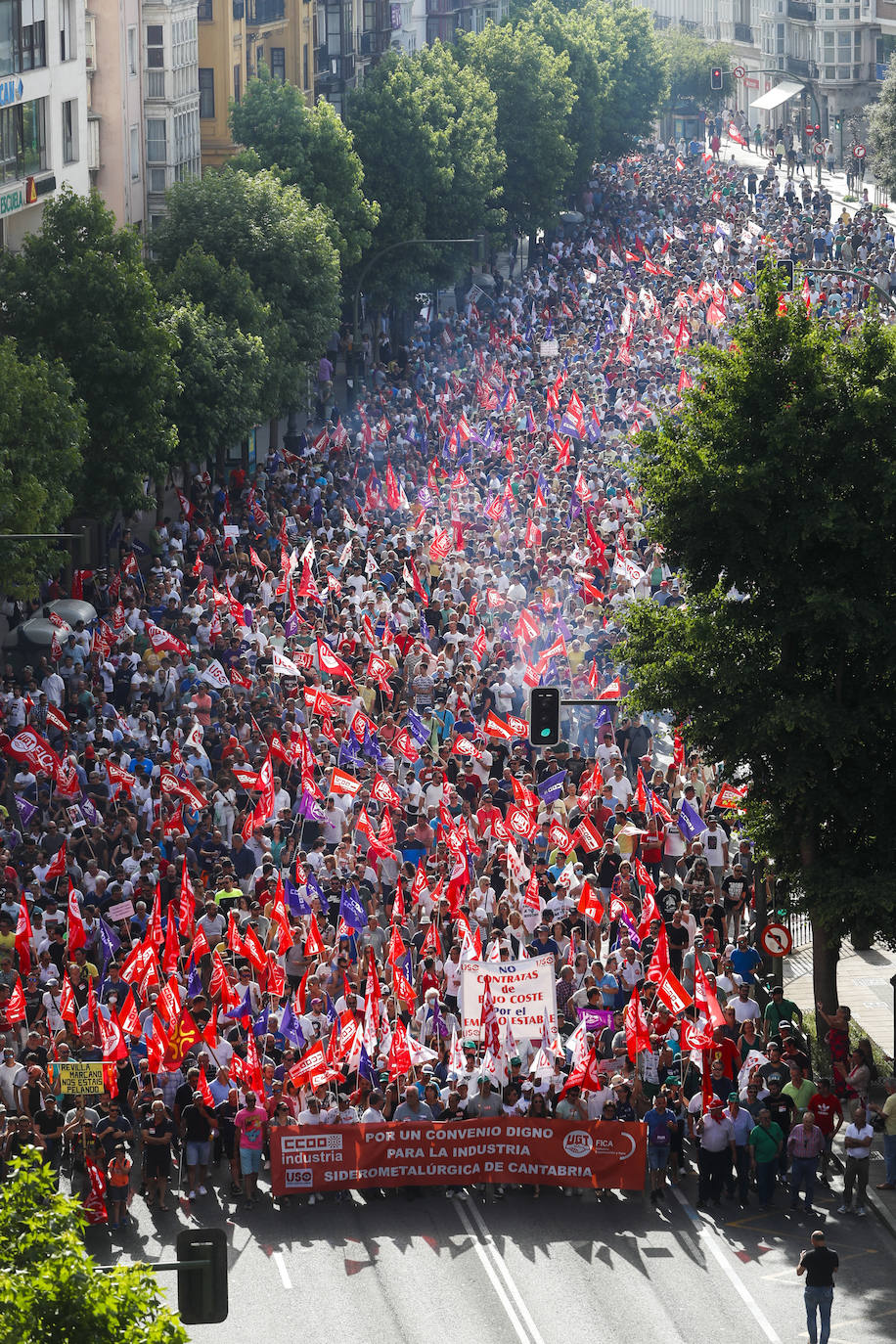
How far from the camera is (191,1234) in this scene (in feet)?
49.3

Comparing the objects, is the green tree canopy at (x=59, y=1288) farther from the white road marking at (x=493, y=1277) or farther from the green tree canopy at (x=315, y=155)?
the green tree canopy at (x=315, y=155)

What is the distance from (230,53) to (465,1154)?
66832 mm

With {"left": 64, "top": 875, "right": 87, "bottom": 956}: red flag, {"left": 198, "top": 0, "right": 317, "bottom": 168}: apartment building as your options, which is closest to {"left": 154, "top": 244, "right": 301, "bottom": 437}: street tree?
{"left": 198, "top": 0, "right": 317, "bottom": 168}: apartment building

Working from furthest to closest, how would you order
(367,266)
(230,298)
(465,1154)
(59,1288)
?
(367,266)
(230,298)
(465,1154)
(59,1288)

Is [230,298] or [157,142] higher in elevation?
[157,142]

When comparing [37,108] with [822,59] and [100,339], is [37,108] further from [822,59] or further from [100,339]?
[822,59]

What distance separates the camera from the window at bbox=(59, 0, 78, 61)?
60.3m

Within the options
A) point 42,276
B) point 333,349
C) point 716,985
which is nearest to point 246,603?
point 42,276

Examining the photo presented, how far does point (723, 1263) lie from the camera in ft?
72.0

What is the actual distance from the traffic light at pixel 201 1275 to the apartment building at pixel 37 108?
42448 millimetres

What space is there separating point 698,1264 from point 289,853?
9.16 meters

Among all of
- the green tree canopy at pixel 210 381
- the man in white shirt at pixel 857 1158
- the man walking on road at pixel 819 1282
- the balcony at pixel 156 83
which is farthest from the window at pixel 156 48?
the man walking on road at pixel 819 1282

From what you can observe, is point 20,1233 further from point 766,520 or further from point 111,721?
point 111,721

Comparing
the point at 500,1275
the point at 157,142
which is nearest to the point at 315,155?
the point at 157,142
